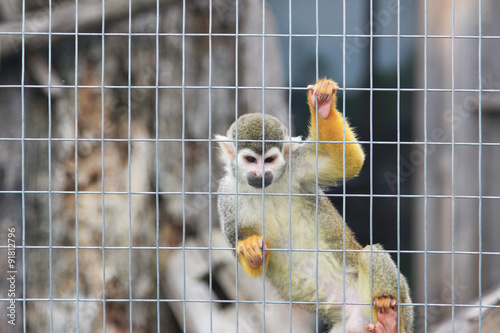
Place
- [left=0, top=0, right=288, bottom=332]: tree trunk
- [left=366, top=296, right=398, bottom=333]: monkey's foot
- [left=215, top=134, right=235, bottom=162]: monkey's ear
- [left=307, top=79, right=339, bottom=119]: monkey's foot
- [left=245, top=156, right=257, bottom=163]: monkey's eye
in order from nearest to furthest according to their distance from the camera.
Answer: [left=307, top=79, right=339, bottom=119]: monkey's foot → [left=366, top=296, right=398, bottom=333]: monkey's foot → [left=245, top=156, right=257, bottom=163]: monkey's eye → [left=215, top=134, right=235, bottom=162]: monkey's ear → [left=0, top=0, right=288, bottom=332]: tree trunk

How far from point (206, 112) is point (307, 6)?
1.28 m

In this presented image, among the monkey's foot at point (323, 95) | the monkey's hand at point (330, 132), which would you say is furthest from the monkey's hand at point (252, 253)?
the monkey's foot at point (323, 95)

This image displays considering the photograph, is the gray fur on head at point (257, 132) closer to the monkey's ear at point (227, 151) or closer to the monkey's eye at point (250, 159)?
the monkey's eye at point (250, 159)

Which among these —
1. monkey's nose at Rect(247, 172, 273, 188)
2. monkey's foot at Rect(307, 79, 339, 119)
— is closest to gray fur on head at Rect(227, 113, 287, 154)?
monkey's nose at Rect(247, 172, 273, 188)

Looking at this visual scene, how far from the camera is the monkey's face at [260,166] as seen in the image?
132 inches

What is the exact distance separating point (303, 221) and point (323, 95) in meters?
0.90

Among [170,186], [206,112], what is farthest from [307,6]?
[170,186]

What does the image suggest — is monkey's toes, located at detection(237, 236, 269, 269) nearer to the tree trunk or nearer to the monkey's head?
the monkey's head

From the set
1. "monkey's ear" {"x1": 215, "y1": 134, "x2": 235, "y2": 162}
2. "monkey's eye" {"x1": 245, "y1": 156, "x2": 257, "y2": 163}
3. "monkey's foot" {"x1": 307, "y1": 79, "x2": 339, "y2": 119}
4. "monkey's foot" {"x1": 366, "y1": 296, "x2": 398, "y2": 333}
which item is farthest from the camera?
"monkey's ear" {"x1": 215, "y1": 134, "x2": 235, "y2": 162}

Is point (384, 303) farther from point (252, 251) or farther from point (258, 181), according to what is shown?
point (258, 181)

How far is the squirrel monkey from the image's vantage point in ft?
11.1

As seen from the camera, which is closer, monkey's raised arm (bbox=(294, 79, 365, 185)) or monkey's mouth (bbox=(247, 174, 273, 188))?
monkey's raised arm (bbox=(294, 79, 365, 185))

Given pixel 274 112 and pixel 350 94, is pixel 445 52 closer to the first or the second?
pixel 350 94

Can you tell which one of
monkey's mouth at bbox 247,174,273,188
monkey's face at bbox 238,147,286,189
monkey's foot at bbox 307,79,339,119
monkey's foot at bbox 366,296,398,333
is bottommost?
monkey's foot at bbox 366,296,398,333
